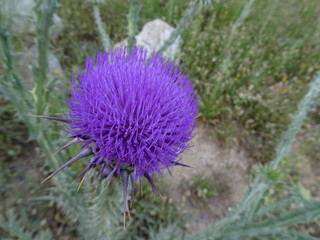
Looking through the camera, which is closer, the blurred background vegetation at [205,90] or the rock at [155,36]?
the blurred background vegetation at [205,90]

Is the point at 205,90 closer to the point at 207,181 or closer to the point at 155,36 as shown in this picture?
the point at 155,36

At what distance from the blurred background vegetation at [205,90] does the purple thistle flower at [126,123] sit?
2.00ft

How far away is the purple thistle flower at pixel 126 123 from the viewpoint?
1.27m

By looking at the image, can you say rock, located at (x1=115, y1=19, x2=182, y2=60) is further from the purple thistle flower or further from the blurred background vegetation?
the purple thistle flower

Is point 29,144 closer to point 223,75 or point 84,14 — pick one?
point 84,14

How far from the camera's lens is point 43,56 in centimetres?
174

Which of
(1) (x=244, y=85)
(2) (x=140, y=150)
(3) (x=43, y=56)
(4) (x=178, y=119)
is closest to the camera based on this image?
(2) (x=140, y=150)

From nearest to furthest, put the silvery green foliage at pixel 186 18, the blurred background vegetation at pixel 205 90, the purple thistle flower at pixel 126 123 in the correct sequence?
the purple thistle flower at pixel 126 123
the silvery green foliage at pixel 186 18
the blurred background vegetation at pixel 205 90

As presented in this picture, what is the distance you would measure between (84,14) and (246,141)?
3462 mm

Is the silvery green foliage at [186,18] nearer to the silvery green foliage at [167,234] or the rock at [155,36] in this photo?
the rock at [155,36]

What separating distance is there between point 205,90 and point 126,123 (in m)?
2.55

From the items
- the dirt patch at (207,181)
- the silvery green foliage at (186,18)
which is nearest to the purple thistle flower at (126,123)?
the silvery green foliage at (186,18)

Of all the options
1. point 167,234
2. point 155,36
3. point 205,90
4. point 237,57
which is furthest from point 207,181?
point 155,36

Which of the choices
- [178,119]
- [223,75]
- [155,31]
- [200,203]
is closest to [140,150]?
[178,119]
